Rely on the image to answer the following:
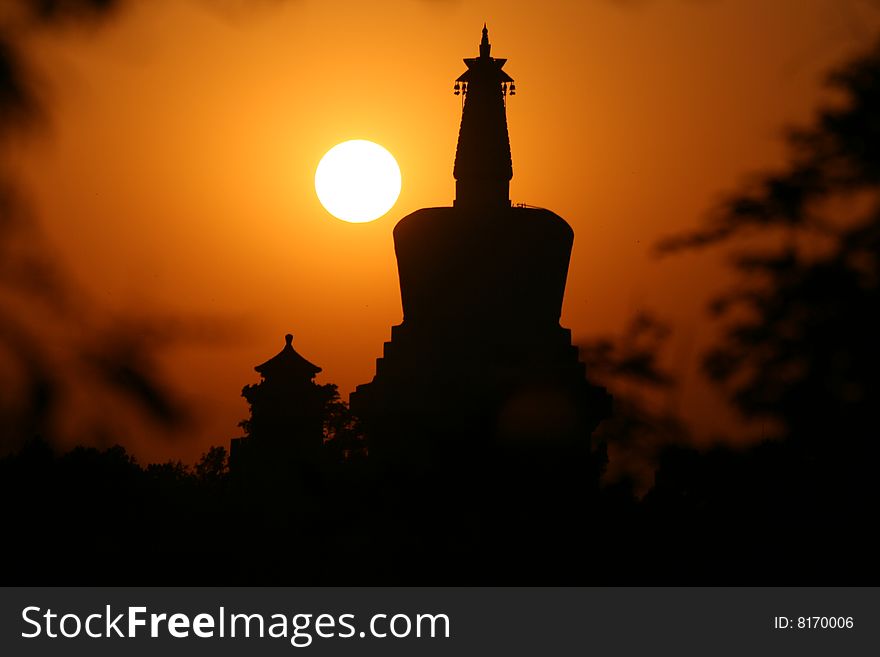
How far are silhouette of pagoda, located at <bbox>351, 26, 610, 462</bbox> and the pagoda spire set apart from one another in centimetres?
2

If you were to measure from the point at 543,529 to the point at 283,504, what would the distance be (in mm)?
3849

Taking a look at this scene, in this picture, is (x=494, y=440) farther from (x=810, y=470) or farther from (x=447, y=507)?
(x=810, y=470)

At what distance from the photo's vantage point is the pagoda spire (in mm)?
30750

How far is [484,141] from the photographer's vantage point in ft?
101

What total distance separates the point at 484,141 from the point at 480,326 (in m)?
3.96

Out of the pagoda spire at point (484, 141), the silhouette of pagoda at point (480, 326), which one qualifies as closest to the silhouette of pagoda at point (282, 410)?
the silhouette of pagoda at point (480, 326)

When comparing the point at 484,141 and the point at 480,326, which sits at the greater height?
the point at 484,141

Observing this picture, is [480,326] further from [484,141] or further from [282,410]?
[282,410]

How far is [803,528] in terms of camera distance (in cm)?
930

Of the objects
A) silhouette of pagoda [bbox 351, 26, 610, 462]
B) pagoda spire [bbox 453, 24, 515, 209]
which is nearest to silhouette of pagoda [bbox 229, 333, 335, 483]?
silhouette of pagoda [bbox 351, 26, 610, 462]

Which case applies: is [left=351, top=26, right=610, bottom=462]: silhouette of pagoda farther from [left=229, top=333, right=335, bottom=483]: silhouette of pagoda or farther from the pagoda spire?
[left=229, top=333, right=335, bottom=483]: silhouette of pagoda

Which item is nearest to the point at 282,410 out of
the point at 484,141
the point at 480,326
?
the point at 480,326

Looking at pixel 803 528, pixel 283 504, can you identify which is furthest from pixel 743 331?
pixel 283 504

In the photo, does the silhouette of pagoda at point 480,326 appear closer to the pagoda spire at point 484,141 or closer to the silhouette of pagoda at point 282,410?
the pagoda spire at point 484,141
